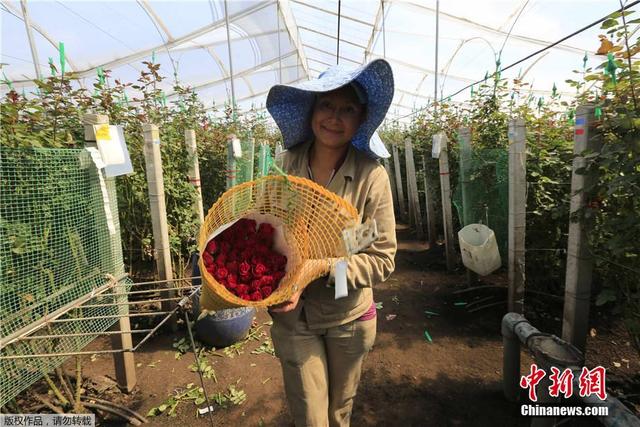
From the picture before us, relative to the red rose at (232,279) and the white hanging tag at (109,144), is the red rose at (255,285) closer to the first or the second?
the red rose at (232,279)

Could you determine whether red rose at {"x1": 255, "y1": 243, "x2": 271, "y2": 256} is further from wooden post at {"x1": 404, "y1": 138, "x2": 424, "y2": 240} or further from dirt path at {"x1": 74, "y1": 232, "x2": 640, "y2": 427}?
wooden post at {"x1": 404, "y1": 138, "x2": 424, "y2": 240}

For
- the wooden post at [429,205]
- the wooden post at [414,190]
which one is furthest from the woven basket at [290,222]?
the wooden post at [414,190]

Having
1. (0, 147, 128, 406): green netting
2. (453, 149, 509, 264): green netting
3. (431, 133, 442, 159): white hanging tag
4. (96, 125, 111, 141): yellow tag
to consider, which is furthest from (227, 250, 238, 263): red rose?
(431, 133, 442, 159): white hanging tag

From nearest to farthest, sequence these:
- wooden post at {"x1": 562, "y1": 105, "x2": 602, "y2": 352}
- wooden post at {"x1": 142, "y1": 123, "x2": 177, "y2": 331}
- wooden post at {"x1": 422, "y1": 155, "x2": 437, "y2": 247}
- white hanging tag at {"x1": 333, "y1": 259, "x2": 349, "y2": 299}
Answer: white hanging tag at {"x1": 333, "y1": 259, "x2": 349, "y2": 299} < wooden post at {"x1": 562, "y1": 105, "x2": 602, "y2": 352} < wooden post at {"x1": 142, "y1": 123, "x2": 177, "y2": 331} < wooden post at {"x1": 422, "y1": 155, "x2": 437, "y2": 247}

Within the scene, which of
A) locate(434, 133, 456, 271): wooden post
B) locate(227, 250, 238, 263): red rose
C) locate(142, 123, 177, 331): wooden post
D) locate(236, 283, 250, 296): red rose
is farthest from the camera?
locate(434, 133, 456, 271): wooden post

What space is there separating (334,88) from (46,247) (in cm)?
193

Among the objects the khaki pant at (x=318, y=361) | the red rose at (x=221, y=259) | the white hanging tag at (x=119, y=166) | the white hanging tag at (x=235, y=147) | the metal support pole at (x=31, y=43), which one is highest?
the metal support pole at (x=31, y=43)

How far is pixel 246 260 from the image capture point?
4.46ft

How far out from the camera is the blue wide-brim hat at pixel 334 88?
1.36 metres

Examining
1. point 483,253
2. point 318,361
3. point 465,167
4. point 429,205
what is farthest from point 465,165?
point 318,361

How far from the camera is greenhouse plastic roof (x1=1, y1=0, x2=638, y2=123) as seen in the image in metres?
6.46

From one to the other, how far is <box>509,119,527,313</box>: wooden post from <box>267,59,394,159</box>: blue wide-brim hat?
207cm

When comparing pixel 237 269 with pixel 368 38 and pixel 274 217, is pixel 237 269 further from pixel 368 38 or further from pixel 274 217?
pixel 368 38

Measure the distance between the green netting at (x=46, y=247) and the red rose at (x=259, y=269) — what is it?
89cm
